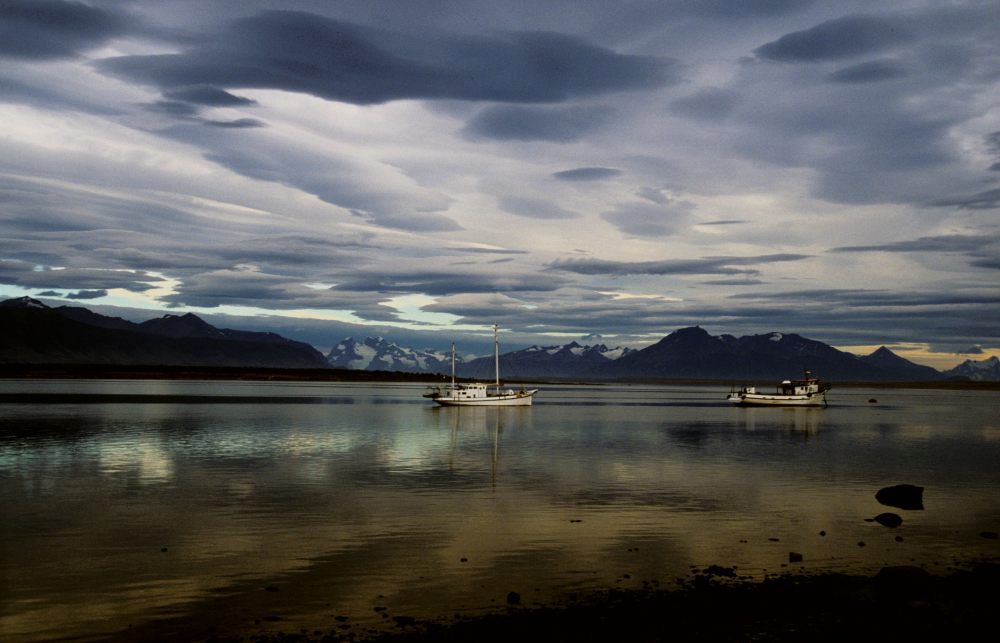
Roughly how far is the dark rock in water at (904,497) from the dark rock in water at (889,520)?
4.45 m

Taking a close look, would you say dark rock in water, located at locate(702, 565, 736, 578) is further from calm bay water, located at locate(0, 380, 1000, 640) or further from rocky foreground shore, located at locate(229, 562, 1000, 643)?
rocky foreground shore, located at locate(229, 562, 1000, 643)

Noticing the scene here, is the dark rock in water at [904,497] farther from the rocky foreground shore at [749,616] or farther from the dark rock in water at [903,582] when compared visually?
the dark rock in water at [903,582]

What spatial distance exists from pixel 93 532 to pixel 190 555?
619 centimetres

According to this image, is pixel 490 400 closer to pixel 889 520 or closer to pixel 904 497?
pixel 904 497

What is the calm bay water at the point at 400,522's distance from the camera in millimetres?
22391

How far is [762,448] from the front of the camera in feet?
238

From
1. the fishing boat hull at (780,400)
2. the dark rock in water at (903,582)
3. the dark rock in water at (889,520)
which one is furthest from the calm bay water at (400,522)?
the fishing boat hull at (780,400)

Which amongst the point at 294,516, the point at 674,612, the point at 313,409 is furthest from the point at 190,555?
the point at 313,409

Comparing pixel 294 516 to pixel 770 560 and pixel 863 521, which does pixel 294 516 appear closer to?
pixel 770 560

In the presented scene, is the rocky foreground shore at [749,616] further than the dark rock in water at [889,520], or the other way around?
the dark rock in water at [889,520]

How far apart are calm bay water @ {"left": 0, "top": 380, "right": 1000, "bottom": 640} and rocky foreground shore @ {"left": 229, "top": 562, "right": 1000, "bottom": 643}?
1196 mm

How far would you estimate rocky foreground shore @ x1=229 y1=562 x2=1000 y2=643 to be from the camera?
62.6ft

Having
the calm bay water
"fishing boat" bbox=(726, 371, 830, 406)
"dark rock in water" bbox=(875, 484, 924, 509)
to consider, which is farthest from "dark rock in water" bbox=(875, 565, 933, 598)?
"fishing boat" bbox=(726, 371, 830, 406)

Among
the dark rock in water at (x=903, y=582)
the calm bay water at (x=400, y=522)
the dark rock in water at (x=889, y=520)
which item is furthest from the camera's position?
the dark rock in water at (x=889, y=520)
